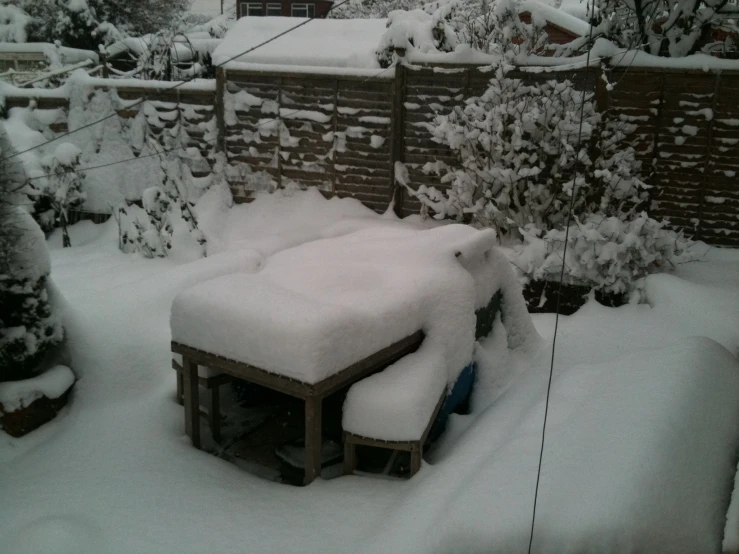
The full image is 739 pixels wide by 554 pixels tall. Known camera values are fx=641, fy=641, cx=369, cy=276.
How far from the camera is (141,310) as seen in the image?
18.1 feet

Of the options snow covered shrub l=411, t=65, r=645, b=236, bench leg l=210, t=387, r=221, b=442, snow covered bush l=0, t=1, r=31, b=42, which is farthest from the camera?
snow covered bush l=0, t=1, r=31, b=42

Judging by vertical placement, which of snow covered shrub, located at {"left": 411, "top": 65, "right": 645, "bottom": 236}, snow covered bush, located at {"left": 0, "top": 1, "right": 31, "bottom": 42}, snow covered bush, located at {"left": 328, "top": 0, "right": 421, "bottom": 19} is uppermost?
snow covered bush, located at {"left": 328, "top": 0, "right": 421, "bottom": 19}

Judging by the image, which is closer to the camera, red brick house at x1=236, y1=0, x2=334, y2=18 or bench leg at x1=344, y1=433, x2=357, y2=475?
bench leg at x1=344, y1=433, x2=357, y2=475

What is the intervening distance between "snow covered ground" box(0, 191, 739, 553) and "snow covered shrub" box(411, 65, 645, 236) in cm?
201

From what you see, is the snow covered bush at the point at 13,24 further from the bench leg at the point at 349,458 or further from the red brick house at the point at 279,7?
the bench leg at the point at 349,458

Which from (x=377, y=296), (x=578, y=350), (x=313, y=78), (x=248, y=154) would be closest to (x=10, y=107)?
(x=248, y=154)

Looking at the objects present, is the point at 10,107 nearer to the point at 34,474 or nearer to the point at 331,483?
the point at 34,474

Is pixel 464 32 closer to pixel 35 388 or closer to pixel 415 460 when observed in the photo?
pixel 415 460

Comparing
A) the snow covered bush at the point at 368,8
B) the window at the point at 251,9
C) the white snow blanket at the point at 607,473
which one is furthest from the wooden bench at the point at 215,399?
the window at the point at 251,9

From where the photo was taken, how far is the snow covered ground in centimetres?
268

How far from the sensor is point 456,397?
469 centimetres

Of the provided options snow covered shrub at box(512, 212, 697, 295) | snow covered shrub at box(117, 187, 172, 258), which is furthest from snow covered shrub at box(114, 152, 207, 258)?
snow covered shrub at box(512, 212, 697, 295)

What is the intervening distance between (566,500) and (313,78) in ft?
24.5

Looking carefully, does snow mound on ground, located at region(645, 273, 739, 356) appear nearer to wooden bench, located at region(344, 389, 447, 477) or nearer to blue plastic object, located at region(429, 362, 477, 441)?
blue plastic object, located at region(429, 362, 477, 441)
